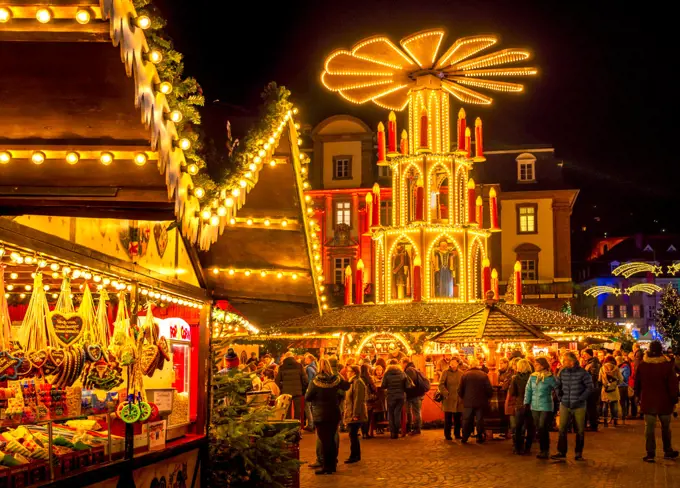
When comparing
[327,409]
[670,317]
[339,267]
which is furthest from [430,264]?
[670,317]

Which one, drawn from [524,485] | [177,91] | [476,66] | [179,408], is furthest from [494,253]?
[177,91]

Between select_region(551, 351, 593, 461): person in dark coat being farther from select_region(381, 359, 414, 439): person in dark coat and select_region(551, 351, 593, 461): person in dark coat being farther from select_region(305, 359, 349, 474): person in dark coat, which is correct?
select_region(381, 359, 414, 439): person in dark coat

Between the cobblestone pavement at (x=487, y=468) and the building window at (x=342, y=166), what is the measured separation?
108 feet

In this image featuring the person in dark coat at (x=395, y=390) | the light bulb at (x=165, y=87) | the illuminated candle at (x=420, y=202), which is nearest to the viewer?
the light bulb at (x=165, y=87)

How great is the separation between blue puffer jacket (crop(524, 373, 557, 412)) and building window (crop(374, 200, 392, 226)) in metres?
35.7

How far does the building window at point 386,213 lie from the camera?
5059cm

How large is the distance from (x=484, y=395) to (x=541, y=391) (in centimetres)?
321

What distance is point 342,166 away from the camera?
166ft

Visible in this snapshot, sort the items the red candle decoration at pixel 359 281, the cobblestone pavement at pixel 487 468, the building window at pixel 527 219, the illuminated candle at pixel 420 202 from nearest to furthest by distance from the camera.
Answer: the cobblestone pavement at pixel 487 468, the illuminated candle at pixel 420 202, the red candle decoration at pixel 359 281, the building window at pixel 527 219

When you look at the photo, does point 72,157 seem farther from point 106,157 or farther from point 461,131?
point 461,131

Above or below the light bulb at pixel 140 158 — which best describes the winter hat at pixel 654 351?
below

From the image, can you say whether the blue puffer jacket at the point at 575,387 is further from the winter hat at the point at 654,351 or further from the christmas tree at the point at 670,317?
the christmas tree at the point at 670,317

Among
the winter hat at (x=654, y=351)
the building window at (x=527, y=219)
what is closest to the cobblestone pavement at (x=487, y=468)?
the winter hat at (x=654, y=351)

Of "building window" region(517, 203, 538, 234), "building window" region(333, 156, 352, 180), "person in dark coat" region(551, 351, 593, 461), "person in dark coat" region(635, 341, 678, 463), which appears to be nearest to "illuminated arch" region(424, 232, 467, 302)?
"person in dark coat" region(551, 351, 593, 461)
